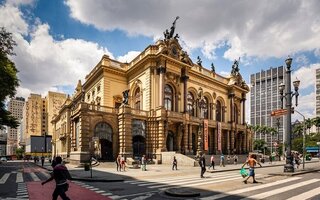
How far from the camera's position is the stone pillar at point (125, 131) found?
37.2 meters

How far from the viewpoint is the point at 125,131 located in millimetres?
37312

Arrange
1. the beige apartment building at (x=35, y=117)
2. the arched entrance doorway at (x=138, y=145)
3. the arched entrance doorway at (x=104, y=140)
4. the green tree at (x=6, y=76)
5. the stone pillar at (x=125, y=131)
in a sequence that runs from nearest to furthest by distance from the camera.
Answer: the green tree at (x=6, y=76)
the stone pillar at (x=125, y=131)
the arched entrance doorway at (x=104, y=140)
the arched entrance doorway at (x=138, y=145)
the beige apartment building at (x=35, y=117)

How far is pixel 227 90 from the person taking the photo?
57.2 metres

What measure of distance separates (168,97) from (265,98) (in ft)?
343

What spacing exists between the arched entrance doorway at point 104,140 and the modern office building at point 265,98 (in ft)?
341

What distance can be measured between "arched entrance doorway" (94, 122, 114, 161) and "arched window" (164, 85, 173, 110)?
31.9 feet

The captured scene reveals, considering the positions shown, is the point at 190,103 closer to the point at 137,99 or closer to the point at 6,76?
the point at 137,99

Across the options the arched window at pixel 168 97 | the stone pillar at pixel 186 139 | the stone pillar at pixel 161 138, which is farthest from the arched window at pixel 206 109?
the stone pillar at pixel 161 138

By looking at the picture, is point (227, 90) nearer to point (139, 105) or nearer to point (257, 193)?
point (139, 105)

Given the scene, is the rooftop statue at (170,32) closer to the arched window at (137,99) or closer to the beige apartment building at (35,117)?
the arched window at (137,99)

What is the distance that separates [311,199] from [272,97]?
5087 inches

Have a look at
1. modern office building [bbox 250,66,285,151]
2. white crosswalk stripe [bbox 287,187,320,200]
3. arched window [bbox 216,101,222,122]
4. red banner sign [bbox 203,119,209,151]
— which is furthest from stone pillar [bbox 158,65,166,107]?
modern office building [bbox 250,66,285,151]

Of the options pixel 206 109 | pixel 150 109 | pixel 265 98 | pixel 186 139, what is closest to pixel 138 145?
pixel 150 109

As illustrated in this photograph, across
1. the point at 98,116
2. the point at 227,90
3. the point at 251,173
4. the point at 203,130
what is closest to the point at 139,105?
the point at 98,116
